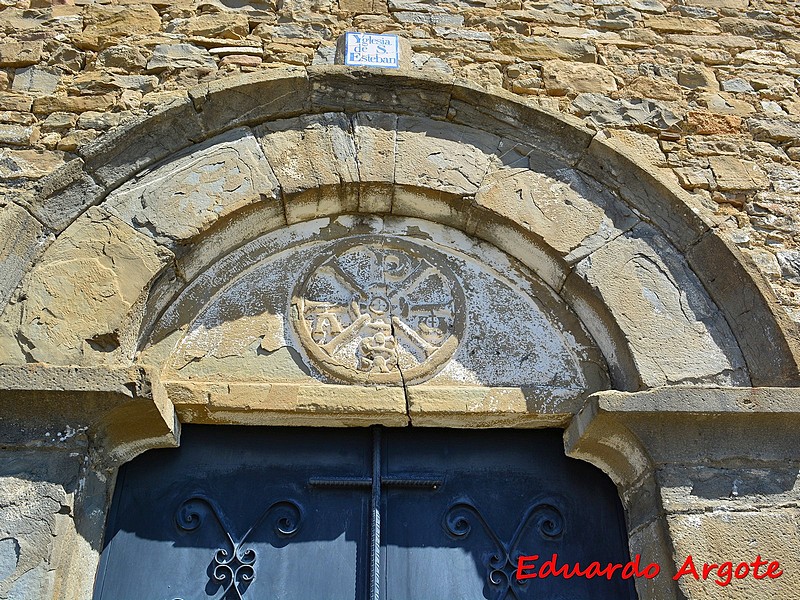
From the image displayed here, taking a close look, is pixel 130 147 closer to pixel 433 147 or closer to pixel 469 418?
pixel 433 147

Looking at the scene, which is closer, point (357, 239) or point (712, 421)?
point (712, 421)

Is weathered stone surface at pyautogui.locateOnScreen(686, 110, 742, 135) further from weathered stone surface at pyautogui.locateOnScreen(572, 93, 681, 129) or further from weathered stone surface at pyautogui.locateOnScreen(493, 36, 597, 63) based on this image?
weathered stone surface at pyautogui.locateOnScreen(493, 36, 597, 63)

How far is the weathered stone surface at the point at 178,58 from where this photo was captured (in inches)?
121

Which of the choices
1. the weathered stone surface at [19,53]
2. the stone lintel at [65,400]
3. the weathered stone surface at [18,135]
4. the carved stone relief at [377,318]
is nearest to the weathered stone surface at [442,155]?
the carved stone relief at [377,318]

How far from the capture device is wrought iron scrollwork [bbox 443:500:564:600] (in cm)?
250

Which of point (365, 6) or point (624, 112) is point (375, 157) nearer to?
point (365, 6)

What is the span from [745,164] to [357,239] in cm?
167

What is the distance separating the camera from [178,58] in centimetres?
311

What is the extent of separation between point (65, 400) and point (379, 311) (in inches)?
45.7

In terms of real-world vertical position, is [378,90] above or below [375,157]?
above

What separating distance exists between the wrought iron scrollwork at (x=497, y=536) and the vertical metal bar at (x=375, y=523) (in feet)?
0.82

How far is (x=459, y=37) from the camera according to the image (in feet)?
10.8

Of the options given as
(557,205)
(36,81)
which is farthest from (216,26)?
(557,205)

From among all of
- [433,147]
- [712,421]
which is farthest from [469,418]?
[433,147]
